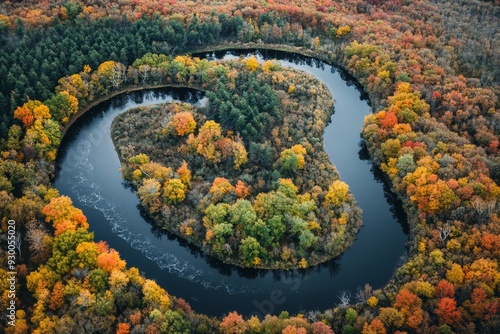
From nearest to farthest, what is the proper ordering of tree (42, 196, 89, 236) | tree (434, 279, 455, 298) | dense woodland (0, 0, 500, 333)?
dense woodland (0, 0, 500, 333) → tree (434, 279, 455, 298) → tree (42, 196, 89, 236)

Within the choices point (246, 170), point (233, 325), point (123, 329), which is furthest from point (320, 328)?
point (246, 170)

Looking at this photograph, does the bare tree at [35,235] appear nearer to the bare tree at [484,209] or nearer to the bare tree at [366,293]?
the bare tree at [366,293]

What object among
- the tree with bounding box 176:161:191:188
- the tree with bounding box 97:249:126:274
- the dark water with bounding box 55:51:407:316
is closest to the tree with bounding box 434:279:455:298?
the dark water with bounding box 55:51:407:316

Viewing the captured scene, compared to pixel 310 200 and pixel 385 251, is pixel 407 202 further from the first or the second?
pixel 310 200

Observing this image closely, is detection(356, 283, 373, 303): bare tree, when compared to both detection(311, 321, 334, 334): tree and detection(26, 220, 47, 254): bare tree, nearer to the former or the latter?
detection(311, 321, 334, 334): tree

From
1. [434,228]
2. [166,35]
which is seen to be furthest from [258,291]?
[166,35]

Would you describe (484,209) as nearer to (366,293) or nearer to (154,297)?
(366,293)

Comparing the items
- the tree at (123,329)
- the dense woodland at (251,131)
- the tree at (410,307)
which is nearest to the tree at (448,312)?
the dense woodland at (251,131)
